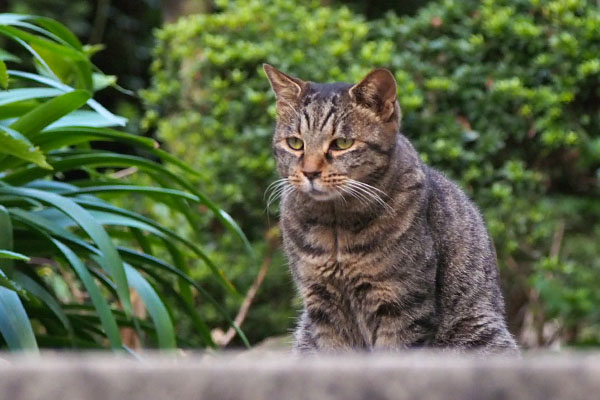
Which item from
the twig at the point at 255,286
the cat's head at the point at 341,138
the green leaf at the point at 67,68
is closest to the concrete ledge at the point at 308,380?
the cat's head at the point at 341,138

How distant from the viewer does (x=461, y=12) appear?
4547mm

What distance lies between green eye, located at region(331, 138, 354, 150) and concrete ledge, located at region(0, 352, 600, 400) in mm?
2085

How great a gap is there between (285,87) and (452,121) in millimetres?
1598

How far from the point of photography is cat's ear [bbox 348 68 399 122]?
2.67 meters

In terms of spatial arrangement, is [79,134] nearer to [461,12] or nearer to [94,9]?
[461,12]

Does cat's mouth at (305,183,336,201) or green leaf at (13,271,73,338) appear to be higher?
cat's mouth at (305,183,336,201)

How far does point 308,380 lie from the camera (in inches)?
23.8

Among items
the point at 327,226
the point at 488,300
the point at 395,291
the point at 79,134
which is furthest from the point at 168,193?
the point at 488,300

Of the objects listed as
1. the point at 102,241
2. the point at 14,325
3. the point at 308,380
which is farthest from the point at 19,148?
the point at 308,380

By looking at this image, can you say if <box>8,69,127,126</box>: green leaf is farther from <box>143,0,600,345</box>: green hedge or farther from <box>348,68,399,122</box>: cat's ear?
<box>143,0,600,345</box>: green hedge

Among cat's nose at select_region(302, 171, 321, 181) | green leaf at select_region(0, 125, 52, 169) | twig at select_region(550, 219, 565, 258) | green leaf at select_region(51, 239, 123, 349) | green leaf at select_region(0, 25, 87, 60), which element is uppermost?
green leaf at select_region(0, 25, 87, 60)

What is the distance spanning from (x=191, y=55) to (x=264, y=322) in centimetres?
153

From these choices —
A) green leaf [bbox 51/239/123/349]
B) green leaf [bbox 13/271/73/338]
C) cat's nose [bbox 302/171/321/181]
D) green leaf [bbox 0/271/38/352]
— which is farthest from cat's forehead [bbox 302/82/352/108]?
green leaf [bbox 0/271/38/352]

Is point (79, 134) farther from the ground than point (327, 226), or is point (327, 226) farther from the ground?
point (79, 134)
